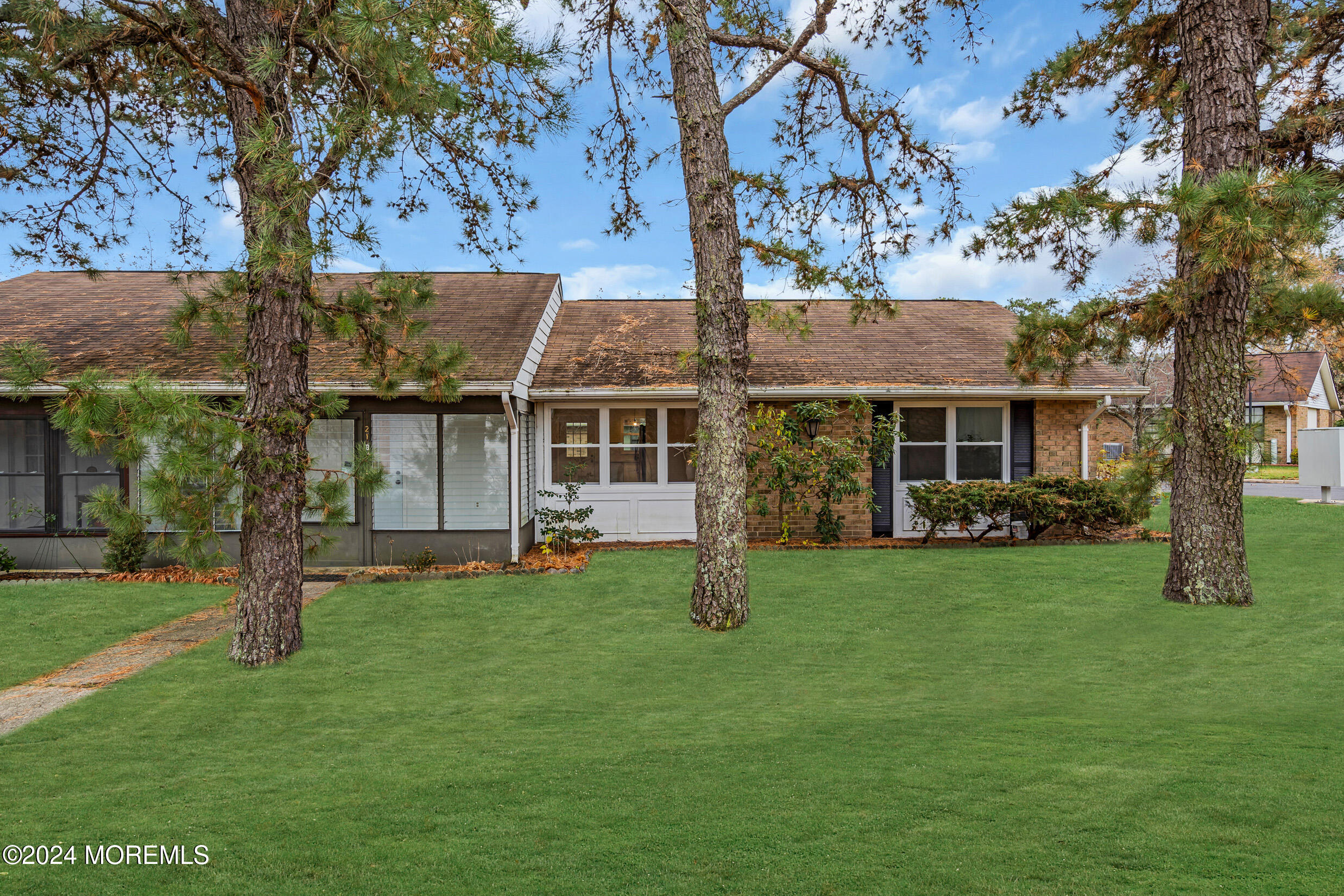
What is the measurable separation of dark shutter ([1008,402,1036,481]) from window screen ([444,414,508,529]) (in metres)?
8.64

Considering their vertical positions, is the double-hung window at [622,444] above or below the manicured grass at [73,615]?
above

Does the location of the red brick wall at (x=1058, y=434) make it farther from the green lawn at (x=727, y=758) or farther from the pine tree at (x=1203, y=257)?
the green lawn at (x=727, y=758)

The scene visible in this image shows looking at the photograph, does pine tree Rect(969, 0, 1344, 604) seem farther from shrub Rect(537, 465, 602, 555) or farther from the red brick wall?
shrub Rect(537, 465, 602, 555)

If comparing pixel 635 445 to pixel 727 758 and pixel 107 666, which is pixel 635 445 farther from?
pixel 727 758

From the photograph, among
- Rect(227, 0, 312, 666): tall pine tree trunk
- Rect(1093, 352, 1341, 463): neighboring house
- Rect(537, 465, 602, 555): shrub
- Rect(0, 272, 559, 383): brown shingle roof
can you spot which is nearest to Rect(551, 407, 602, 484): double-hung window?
Rect(537, 465, 602, 555): shrub

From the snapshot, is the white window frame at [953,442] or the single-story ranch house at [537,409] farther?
the white window frame at [953,442]

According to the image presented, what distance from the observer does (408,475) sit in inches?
409

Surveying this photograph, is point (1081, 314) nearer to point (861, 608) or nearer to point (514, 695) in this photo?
point (861, 608)

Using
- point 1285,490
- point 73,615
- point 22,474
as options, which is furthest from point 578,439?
point 1285,490

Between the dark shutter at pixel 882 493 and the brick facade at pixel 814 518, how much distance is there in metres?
0.13

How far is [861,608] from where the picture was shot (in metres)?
7.45

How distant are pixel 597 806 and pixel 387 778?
1157mm

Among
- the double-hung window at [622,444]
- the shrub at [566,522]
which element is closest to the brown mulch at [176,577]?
the shrub at [566,522]

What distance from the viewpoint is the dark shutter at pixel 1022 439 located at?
490 inches
